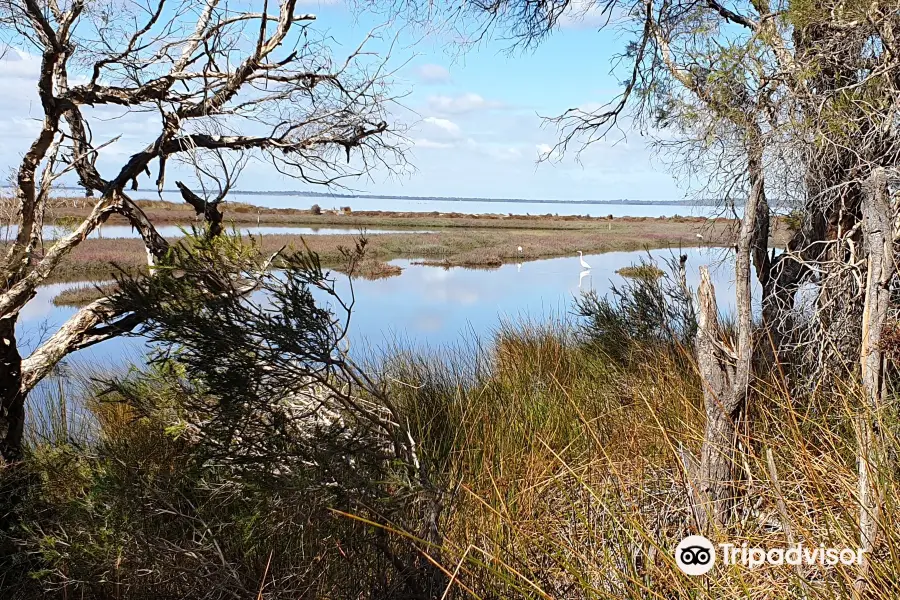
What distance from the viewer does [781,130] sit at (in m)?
4.36

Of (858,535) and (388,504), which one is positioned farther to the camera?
(388,504)

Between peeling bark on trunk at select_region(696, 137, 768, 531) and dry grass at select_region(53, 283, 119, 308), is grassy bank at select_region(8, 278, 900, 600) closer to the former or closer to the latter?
peeling bark on trunk at select_region(696, 137, 768, 531)

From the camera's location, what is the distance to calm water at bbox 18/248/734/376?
10875mm

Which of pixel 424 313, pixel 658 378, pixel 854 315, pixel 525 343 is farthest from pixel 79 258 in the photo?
pixel 854 315

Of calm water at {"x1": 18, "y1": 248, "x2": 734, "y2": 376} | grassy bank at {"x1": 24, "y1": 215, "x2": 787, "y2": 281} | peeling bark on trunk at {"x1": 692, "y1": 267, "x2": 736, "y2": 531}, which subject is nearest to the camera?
peeling bark on trunk at {"x1": 692, "y1": 267, "x2": 736, "y2": 531}

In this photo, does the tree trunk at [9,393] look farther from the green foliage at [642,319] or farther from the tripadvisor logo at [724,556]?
the green foliage at [642,319]

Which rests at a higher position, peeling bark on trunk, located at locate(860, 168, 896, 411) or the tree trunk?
peeling bark on trunk, located at locate(860, 168, 896, 411)

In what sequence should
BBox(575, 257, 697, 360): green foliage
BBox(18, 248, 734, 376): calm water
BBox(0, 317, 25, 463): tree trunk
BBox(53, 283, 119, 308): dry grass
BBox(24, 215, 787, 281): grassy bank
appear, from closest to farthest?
BBox(0, 317, 25, 463): tree trunk < BBox(575, 257, 697, 360): green foliage < BBox(18, 248, 734, 376): calm water < BBox(53, 283, 119, 308): dry grass < BBox(24, 215, 787, 281): grassy bank

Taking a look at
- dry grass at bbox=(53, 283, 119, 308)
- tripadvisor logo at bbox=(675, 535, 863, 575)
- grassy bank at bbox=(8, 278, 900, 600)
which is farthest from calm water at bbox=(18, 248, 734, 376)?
tripadvisor logo at bbox=(675, 535, 863, 575)

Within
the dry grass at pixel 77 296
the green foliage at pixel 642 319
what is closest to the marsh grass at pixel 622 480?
the green foliage at pixel 642 319

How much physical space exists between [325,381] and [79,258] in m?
18.5

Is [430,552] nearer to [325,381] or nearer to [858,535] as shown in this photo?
[325,381]

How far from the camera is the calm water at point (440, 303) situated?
1088 centimetres

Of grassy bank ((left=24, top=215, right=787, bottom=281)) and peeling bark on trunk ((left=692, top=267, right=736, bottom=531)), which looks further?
grassy bank ((left=24, top=215, right=787, bottom=281))
